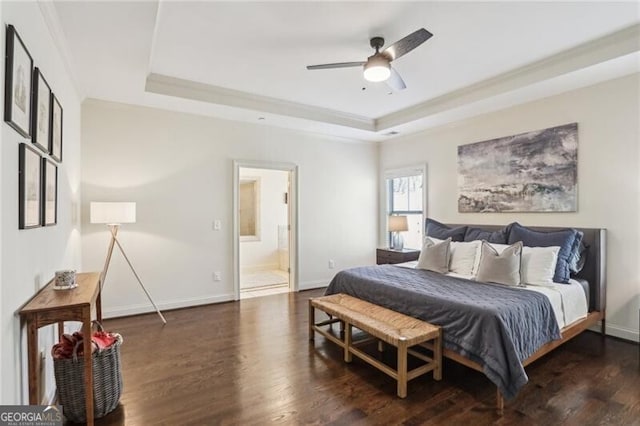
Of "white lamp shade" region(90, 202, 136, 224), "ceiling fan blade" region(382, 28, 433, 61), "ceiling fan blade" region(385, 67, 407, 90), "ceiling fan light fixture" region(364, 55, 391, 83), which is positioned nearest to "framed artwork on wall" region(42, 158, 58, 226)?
"white lamp shade" region(90, 202, 136, 224)

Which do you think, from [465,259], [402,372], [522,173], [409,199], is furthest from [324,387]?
[409,199]

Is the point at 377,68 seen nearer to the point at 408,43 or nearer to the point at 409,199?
the point at 408,43

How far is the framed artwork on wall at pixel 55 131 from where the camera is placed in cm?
225

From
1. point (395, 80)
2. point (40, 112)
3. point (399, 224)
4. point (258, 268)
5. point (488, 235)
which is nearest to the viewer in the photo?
point (40, 112)

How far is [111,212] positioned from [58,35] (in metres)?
1.72

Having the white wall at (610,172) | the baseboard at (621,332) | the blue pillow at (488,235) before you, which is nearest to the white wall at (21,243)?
the blue pillow at (488,235)

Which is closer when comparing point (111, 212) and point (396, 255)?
point (111, 212)

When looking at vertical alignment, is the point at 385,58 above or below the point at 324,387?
above

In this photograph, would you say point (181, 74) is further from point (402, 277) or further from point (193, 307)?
point (402, 277)

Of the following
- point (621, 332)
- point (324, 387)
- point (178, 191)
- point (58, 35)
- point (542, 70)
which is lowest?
point (324, 387)

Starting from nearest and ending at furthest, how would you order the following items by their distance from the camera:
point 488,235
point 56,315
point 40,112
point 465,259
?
point 56,315 → point 40,112 → point 465,259 → point 488,235

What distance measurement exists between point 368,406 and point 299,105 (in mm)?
3737

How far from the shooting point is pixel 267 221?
7.56 m

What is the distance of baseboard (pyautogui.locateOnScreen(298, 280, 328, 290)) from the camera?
539 cm
